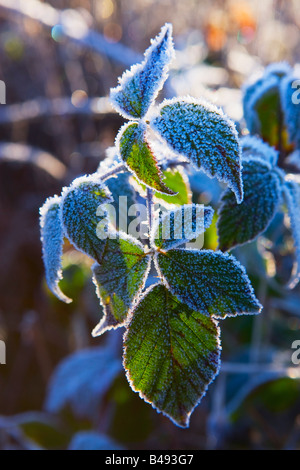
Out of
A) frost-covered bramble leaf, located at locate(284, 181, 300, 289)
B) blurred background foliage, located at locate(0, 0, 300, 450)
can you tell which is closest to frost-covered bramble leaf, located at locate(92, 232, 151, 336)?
frost-covered bramble leaf, located at locate(284, 181, 300, 289)

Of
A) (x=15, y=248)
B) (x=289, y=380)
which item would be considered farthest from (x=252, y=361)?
(x=15, y=248)

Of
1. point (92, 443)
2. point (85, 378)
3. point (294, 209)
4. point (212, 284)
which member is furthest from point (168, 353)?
point (85, 378)

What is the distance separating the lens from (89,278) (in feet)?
5.95

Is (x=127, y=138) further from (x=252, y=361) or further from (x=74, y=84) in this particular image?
(x=74, y=84)

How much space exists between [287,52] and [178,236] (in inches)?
100

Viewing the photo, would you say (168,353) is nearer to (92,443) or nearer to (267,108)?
(267,108)

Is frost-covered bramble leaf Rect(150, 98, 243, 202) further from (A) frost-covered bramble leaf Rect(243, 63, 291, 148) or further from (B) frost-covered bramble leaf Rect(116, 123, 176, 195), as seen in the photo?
(A) frost-covered bramble leaf Rect(243, 63, 291, 148)

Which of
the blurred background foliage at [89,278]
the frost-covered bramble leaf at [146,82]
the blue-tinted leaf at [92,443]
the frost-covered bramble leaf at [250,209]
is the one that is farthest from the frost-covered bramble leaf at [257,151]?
the blue-tinted leaf at [92,443]

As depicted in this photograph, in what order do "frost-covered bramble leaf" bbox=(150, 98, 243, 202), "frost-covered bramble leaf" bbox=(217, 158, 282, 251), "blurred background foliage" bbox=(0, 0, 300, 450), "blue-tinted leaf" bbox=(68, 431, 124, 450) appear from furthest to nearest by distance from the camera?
1. "blurred background foliage" bbox=(0, 0, 300, 450)
2. "blue-tinted leaf" bbox=(68, 431, 124, 450)
3. "frost-covered bramble leaf" bbox=(217, 158, 282, 251)
4. "frost-covered bramble leaf" bbox=(150, 98, 243, 202)

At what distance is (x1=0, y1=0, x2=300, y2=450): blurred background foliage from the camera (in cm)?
160

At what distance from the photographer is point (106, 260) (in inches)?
26.5

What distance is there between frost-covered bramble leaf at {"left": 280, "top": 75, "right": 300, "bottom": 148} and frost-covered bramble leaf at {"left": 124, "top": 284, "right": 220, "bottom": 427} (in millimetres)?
495

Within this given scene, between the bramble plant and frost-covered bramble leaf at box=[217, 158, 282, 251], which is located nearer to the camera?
the bramble plant

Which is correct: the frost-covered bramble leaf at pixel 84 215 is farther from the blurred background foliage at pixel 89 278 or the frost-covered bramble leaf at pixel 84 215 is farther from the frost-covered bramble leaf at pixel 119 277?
the blurred background foliage at pixel 89 278
